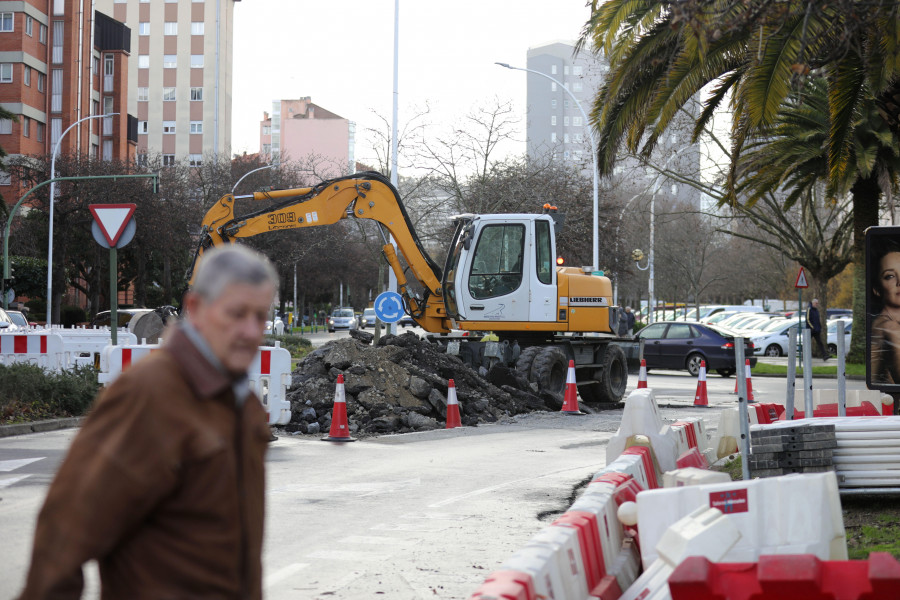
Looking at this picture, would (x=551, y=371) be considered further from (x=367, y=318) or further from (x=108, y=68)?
(x=108, y=68)

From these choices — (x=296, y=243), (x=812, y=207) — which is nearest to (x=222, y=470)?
(x=812, y=207)

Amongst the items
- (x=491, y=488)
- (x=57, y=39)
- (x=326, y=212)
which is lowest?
(x=491, y=488)

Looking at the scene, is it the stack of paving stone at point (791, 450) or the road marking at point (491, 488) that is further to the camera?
the road marking at point (491, 488)

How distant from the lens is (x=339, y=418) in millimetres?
14383

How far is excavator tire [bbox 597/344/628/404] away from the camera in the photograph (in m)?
21.5

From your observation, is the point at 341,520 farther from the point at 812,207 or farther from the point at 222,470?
the point at 812,207

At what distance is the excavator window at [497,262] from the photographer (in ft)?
65.8

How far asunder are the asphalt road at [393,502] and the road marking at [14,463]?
0.01 meters

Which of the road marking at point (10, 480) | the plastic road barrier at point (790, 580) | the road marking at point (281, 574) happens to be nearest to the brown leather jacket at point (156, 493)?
the plastic road barrier at point (790, 580)

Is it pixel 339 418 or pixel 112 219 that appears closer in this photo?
pixel 339 418

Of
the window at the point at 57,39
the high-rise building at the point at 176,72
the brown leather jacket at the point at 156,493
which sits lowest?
the brown leather jacket at the point at 156,493

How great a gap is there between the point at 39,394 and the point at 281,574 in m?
9.95

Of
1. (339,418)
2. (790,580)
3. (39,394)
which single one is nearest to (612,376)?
(339,418)

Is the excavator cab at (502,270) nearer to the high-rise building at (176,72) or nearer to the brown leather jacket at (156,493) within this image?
the brown leather jacket at (156,493)
